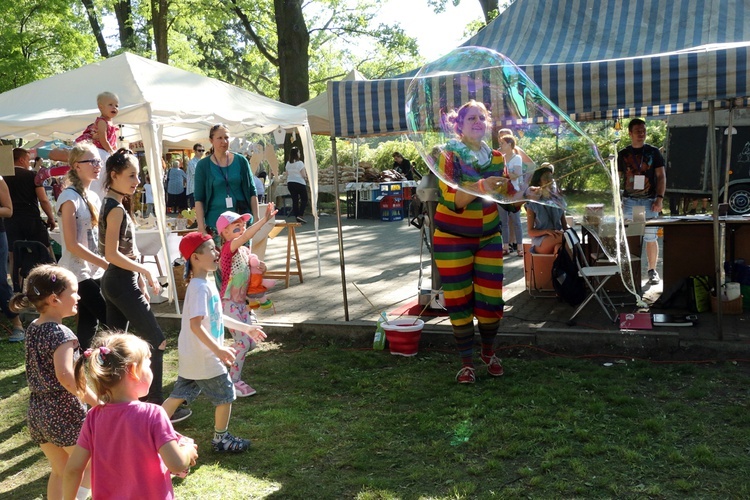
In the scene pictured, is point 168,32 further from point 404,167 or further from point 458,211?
point 458,211

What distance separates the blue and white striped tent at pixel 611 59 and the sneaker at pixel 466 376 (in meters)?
2.07

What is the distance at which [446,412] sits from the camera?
538 cm

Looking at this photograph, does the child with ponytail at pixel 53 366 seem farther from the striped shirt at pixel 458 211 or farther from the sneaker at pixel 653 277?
the sneaker at pixel 653 277

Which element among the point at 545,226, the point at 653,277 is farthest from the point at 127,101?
the point at 653,277

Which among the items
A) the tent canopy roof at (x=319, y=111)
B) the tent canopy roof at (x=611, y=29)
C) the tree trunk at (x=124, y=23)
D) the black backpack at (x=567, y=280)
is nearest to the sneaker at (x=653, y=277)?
the black backpack at (x=567, y=280)

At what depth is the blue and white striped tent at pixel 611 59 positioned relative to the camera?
→ 6.03 metres

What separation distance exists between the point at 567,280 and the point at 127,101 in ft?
17.4

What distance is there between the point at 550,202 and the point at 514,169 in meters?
0.35

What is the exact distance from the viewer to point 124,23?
103ft

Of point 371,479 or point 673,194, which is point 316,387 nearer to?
point 371,479

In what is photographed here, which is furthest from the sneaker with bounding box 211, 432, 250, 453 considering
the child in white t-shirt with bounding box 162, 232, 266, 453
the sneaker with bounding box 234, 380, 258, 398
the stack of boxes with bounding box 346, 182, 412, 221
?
the stack of boxes with bounding box 346, 182, 412, 221

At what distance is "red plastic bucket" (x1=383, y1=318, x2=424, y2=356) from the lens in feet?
22.6

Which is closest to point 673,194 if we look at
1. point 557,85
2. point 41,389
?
point 557,85

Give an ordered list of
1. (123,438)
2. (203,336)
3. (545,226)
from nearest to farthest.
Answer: (123,438), (203,336), (545,226)
